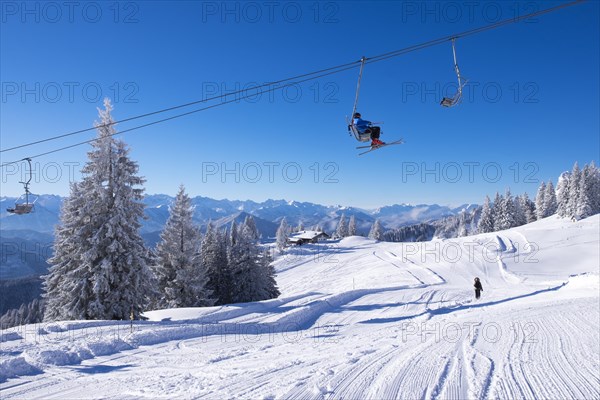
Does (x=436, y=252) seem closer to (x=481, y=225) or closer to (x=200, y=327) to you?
(x=481, y=225)

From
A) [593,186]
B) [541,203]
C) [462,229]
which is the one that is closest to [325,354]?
[593,186]

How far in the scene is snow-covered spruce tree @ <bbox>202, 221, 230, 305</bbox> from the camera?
33.6 m

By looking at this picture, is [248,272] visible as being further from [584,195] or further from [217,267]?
[584,195]

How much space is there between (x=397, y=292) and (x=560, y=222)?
5258 cm

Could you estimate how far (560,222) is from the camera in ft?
197

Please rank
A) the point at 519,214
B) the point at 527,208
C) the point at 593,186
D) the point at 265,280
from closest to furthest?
the point at 265,280, the point at 593,186, the point at 519,214, the point at 527,208

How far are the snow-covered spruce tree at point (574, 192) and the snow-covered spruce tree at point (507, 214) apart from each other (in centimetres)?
1357

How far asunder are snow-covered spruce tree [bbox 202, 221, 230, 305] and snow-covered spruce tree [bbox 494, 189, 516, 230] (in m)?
67.7

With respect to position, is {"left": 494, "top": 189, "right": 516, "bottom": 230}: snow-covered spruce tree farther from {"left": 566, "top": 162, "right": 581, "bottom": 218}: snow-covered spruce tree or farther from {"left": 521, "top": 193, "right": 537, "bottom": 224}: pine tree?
{"left": 566, "top": 162, "right": 581, "bottom": 218}: snow-covered spruce tree

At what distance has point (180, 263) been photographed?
27.1 meters

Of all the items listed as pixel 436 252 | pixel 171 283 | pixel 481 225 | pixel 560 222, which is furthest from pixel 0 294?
pixel 560 222

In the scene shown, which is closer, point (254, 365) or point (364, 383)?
point (364, 383)

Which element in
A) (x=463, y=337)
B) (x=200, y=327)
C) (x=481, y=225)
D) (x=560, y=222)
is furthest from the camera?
(x=481, y=225)

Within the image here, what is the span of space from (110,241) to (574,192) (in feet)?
245
